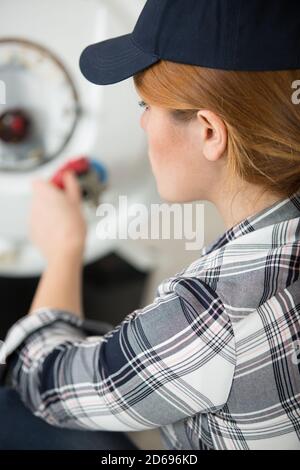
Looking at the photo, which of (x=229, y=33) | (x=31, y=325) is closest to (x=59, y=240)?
(x=31, y=325)

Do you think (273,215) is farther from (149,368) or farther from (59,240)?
(59,240)

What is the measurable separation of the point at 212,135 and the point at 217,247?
0.12 meters

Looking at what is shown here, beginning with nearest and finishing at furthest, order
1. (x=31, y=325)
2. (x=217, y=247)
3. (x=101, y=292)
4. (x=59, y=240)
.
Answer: (x=217, y=247), (x=31, y=325), (x=59, y=240), (x=101, y=292)

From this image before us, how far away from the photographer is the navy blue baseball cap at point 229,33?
527 mm

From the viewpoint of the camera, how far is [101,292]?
1062 millimetres

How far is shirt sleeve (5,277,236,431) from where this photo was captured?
1.91 feet

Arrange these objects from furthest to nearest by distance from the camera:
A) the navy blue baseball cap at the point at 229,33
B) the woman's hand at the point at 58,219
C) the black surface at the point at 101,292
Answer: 1. the black surface at the point at 101,292
2. the woman's hand at the point at 58,219
3. the navy blue baseball cap at the point at 229,33

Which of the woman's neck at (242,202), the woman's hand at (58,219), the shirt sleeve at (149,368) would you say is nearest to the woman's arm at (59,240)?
the woman's hand at (58,219)

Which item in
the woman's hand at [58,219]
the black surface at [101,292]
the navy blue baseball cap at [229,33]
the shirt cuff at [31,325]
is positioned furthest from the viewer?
the black surface at [101,292]

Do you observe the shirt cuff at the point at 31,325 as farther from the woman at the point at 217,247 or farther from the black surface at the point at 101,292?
the black surface at the point at 101,292

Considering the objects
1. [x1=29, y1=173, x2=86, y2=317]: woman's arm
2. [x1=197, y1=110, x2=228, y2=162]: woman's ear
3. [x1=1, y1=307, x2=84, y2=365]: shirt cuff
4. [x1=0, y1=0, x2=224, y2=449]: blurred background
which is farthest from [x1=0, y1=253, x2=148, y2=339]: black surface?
[x1=197, y1=110, x2=228, y2=162]: woman's ear

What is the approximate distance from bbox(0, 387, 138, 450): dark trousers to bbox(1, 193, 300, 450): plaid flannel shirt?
12cm
